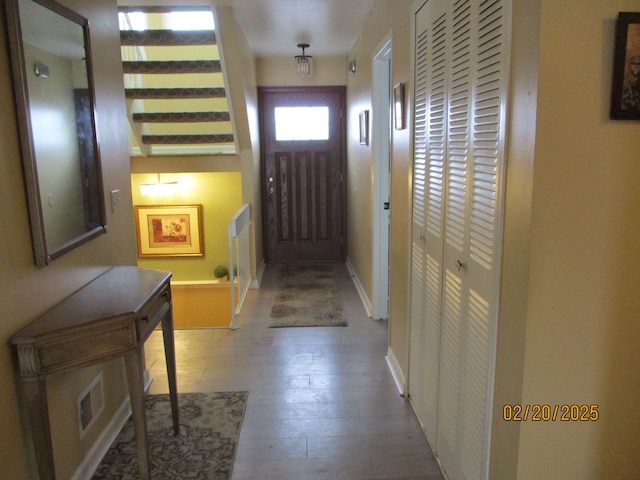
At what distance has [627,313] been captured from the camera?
131cm

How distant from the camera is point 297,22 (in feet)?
12.9

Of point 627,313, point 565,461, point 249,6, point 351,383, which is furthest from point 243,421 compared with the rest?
point 249,6

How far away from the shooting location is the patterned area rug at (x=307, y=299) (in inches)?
155

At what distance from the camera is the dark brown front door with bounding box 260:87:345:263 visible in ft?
18.5

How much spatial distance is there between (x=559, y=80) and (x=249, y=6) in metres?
2.84

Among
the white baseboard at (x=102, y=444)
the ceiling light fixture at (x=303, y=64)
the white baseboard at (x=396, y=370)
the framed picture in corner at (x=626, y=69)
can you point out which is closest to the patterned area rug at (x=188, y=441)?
the white baseboard at (x=102, y=444)

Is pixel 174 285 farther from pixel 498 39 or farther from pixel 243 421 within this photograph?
pixel 498 39

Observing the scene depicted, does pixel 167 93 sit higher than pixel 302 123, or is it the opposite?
pixel 167 93

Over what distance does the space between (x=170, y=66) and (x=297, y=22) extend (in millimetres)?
1066

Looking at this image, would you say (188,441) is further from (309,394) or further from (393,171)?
(393,171)

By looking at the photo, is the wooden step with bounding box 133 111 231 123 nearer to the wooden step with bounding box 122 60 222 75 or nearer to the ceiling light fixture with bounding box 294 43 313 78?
the wooden step with bounding box 122 60 222 75

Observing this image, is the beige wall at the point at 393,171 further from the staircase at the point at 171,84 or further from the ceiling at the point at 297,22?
the staircase at the point at 171,84
